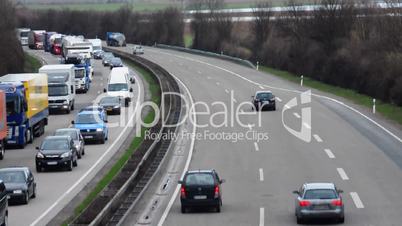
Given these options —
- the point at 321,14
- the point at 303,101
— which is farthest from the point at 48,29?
the point at 303,101

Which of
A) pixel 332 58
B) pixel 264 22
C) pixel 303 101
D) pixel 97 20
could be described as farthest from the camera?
pixel 97 20

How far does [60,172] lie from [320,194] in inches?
598

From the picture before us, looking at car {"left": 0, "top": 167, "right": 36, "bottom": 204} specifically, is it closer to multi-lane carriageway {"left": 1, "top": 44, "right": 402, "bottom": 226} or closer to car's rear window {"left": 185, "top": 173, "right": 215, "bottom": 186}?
multi-lane carriageway {"left": 1, "top": 44, "right": 402, "bottom": 226}

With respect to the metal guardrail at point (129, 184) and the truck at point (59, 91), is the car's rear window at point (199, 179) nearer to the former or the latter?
the metal guardrail at point (129, 184)

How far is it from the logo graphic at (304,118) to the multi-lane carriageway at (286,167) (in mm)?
295

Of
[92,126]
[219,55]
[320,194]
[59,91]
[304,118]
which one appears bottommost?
[219,55]

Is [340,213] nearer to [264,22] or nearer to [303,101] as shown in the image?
[303,101]

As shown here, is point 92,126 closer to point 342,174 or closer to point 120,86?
point 342,174

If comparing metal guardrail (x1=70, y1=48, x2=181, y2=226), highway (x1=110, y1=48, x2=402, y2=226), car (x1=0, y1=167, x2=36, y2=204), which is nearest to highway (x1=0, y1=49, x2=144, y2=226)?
car (x1=0, y1=167, x2=36, y2=204)

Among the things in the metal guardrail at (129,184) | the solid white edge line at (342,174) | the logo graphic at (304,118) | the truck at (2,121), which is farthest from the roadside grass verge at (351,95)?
the truck at (2,121)

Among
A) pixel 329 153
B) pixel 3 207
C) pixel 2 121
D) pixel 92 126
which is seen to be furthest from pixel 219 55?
pixel 3 207

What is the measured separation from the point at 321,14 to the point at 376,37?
47.3 feet

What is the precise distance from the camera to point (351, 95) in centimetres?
7188

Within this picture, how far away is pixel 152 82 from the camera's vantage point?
3275 inches
